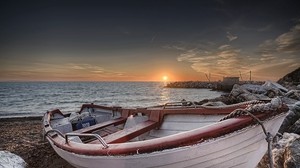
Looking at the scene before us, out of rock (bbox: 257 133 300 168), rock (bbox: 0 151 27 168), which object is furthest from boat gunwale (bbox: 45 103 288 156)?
rock (bbox: 0 151 27 168)

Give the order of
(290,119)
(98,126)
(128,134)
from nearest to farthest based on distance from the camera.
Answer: (128,134) < (98,126) < (290,119)

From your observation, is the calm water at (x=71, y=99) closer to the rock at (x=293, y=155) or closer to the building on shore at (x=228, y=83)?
the building on shore at (x=228, y=83)

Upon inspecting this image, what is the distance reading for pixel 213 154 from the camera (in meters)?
2.91

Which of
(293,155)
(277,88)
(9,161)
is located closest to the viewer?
(293,155)

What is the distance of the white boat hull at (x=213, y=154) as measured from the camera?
2.81 m

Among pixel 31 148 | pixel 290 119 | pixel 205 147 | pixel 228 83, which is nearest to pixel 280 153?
pixel 205 147

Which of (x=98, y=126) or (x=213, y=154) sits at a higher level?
(x=213, y=154)

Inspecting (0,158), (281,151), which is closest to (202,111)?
(281,151)

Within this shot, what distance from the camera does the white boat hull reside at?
281cm

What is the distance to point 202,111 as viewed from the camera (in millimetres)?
4688

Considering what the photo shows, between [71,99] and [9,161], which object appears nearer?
[9,161]

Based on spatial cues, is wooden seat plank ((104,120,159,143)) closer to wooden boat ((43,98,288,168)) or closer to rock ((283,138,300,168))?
wooden boat ((43,98,288,168))

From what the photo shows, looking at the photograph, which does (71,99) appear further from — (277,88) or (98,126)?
(98,126)

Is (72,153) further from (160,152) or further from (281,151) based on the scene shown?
(281,151)
